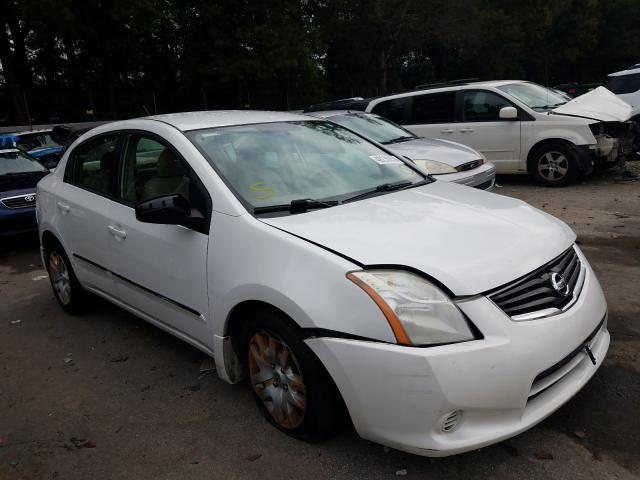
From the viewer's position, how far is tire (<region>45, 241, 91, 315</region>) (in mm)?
4676

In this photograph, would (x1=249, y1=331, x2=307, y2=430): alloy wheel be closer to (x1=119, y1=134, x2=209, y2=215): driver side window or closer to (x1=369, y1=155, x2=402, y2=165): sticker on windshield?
(x1=119, y1=134, x2=209, y2=215): driver side window

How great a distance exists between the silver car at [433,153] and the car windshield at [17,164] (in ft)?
15.7

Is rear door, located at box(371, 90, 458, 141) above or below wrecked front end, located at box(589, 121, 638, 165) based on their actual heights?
above

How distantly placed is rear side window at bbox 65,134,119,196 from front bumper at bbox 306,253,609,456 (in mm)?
2320

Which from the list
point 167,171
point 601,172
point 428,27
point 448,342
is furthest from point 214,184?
point 428,27

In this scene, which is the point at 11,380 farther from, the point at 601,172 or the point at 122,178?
the point at 601,172

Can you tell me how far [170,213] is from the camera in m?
3.04

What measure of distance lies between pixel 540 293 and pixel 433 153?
17.0 ft

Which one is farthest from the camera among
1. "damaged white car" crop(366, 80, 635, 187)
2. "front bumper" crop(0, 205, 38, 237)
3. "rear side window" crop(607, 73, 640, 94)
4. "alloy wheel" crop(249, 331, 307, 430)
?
"rear side window" crop(607, 73, 640, 94)

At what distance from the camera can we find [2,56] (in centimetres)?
2320

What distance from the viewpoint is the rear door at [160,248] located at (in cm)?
315

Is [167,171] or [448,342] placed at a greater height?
[167,171]

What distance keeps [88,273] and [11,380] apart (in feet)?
2.92

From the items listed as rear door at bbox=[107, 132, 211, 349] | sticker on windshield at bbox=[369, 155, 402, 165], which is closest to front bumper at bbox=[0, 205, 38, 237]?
rear door at bbox=[107, 132, 211, 349]
